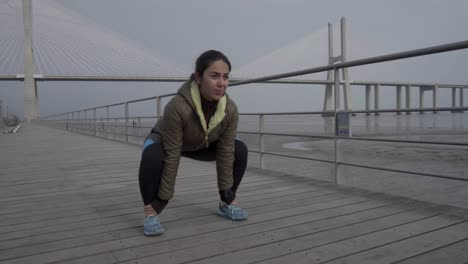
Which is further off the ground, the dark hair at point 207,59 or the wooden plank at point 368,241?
the dark hair at point 207,59

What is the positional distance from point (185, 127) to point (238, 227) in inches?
18.7

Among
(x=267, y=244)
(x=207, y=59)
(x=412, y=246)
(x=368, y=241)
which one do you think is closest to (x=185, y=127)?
(x=207, y=59)

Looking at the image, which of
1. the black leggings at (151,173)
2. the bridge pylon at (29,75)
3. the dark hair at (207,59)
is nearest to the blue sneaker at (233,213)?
the black leggings at (151,173)

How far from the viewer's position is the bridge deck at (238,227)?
51.4 inches

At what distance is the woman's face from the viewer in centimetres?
148

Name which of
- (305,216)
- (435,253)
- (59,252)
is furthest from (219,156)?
(435,253)

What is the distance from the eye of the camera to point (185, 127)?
1521mm

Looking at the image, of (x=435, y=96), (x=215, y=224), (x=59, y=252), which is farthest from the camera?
(x=435, y=96)

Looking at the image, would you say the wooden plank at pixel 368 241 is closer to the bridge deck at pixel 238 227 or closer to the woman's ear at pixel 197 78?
the bridge deck at pixel 238 227

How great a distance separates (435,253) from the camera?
50.4 inches

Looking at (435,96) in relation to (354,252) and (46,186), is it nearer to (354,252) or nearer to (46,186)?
(354,252)

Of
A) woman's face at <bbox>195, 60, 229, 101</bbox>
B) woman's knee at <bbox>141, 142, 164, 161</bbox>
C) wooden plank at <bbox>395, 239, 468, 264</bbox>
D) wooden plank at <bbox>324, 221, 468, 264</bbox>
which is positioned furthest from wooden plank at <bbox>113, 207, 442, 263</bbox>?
woman's face at <bbox>195, 60, 229, 101</bbox>

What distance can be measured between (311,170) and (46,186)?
6129 mm

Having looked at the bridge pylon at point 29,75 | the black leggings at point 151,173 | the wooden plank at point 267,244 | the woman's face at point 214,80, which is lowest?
the wooden plank at point 267,244
